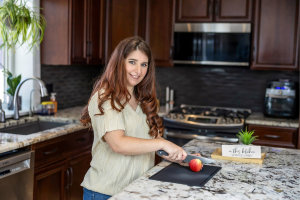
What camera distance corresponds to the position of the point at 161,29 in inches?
157

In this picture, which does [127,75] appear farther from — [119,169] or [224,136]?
[224,136]

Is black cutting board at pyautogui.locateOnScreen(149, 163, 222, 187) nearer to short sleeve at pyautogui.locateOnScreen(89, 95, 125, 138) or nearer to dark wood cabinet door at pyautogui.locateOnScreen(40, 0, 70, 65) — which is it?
short sleeve at pyautogui.locateOnScreen(89, 95, 125, 138)

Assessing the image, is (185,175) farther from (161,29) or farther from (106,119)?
(161,29)

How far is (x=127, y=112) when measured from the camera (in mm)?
1638

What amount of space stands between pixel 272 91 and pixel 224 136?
0.72 m

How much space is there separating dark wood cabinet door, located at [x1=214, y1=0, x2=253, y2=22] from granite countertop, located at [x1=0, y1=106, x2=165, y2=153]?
1.21 metres

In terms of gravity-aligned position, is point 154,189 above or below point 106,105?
below

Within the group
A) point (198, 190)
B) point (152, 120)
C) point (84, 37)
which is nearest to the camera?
point (198, 190)

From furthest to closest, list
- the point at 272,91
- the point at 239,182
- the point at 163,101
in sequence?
the point at 163,101 < the point at 272,91 < the point at 239,182

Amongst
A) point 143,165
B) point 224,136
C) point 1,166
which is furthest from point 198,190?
point 224,136

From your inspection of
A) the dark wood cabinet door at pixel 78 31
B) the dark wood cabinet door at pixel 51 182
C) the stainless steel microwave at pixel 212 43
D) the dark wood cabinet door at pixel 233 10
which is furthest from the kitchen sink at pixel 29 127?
the dark wood cabinet door at pixel 233 10

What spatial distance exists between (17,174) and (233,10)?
8.89 feet

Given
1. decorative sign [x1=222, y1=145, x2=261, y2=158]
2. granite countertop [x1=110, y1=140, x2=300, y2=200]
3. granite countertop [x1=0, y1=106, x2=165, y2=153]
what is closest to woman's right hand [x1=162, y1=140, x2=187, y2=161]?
granite countertop [x1=110, y1=140, x2=300, y2=200]

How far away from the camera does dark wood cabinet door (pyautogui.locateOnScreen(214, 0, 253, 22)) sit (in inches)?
146
